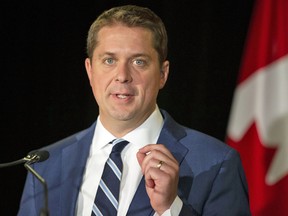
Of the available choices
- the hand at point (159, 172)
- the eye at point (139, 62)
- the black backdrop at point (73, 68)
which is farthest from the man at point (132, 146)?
the black backdrop at point (73, 68)

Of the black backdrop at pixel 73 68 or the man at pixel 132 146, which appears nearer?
the man at pixel 132 146

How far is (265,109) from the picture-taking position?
2902mm

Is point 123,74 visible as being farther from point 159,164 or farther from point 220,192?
point 220,192

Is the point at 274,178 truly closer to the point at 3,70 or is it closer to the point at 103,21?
the point at 103,21

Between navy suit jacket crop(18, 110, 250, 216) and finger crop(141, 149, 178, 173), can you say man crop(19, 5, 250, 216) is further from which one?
finger crop(141, 149, 178, 173)

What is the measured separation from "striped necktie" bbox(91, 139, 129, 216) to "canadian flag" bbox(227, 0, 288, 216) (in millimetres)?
901

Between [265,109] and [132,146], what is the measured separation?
3.02 feet

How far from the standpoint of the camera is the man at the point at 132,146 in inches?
82.4

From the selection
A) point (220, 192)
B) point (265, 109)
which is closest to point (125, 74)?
point (220, 192)

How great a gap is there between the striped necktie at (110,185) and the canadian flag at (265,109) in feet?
2.96

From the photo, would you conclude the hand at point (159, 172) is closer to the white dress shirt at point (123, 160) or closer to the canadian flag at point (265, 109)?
the white dress shirt at point (123, 160)

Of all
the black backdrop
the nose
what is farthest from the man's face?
the black backdrop

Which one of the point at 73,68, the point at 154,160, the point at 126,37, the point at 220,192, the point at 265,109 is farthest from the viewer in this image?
the point at 73,68

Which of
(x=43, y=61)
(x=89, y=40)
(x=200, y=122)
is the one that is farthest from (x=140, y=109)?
(x=43, y=61)
